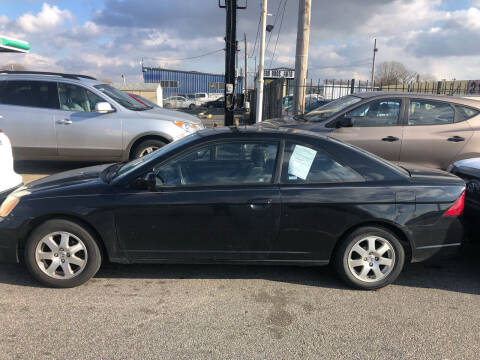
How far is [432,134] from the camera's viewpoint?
6.09 m

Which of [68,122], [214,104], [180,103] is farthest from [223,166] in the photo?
[180,103]

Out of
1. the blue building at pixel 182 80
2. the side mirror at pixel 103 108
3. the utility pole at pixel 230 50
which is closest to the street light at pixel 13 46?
the utility pole at pixel 230 50

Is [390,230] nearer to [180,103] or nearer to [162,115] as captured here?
[162,115]

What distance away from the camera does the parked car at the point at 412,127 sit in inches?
239

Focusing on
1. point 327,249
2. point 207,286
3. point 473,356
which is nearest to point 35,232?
point 207,286

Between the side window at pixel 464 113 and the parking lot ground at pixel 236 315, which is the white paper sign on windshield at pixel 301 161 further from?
the side window at pixel 464 113

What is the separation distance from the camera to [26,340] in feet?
8.95

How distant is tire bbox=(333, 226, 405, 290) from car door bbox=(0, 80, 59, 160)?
5901mm

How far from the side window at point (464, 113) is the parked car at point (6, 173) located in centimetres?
642

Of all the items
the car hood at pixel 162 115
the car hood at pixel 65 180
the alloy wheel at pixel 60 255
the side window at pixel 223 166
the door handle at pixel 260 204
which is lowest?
the alloy wheel at pixel 60 255

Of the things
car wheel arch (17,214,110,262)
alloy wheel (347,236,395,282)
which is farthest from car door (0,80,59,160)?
alloy wheel (347,236,395,282)

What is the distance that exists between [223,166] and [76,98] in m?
4.82

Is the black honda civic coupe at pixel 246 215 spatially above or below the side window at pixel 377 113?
below

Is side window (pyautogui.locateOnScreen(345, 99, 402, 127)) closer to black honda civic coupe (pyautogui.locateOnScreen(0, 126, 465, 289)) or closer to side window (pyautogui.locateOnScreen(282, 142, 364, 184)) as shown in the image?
black honda civic coupe (pyautogui.locateOnScreen(0, 126, 465, 289))
